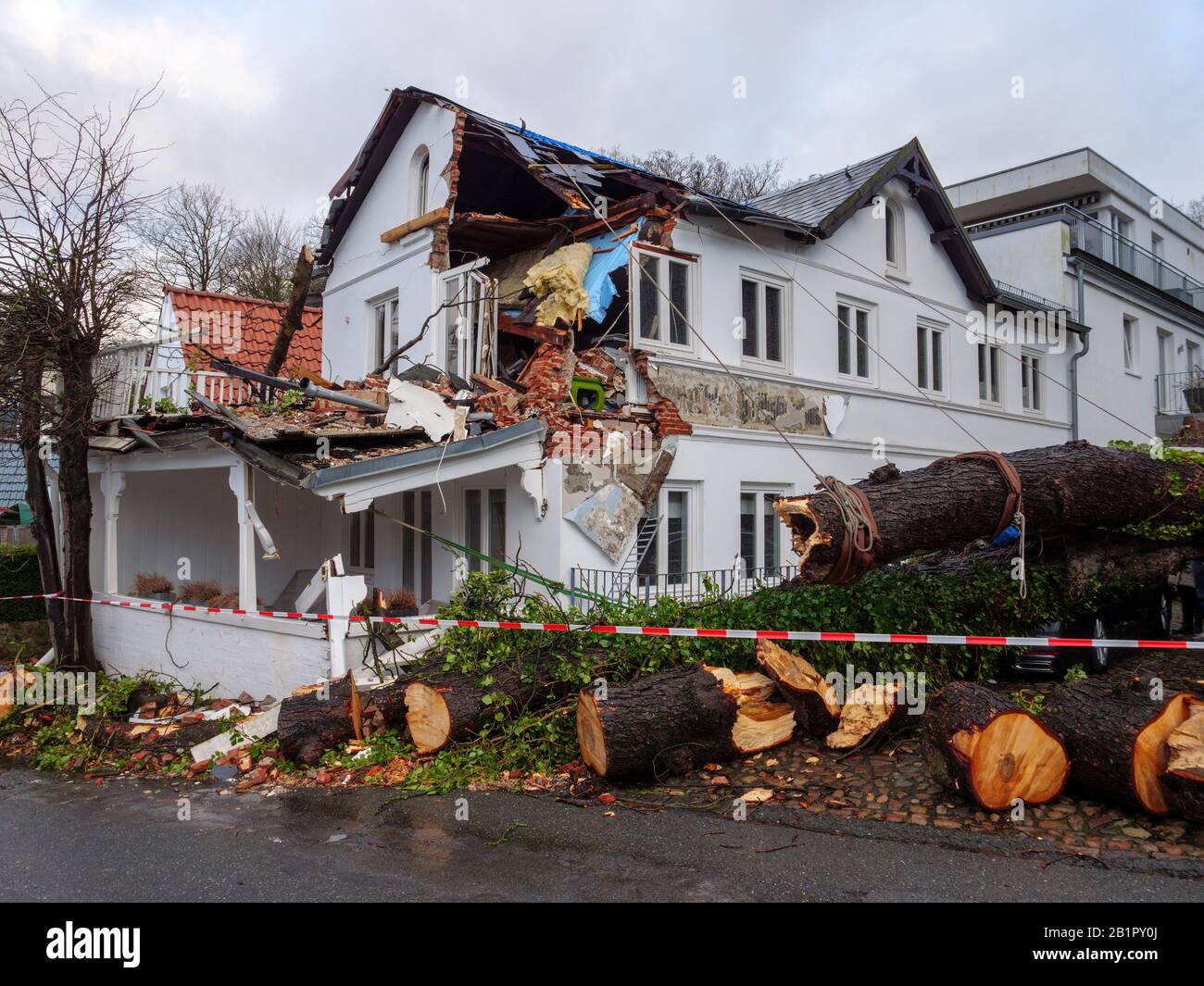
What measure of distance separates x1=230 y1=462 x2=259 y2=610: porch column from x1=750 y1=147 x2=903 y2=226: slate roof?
8357mm

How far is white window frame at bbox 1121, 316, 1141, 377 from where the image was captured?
862 inches

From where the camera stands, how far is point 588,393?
10.9 metres

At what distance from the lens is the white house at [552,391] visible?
33.0 feet

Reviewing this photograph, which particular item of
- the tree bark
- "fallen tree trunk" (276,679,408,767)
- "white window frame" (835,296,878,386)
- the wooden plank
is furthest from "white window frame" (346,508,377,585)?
"white window frame" (835,296,878,386)

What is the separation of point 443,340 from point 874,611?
6.95 metres

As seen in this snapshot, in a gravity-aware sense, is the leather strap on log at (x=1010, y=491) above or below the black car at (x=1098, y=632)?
above

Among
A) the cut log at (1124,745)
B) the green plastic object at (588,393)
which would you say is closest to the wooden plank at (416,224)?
the green plastic object at (588,393)

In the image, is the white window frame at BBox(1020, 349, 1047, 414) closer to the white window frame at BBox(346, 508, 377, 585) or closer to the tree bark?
the white window frame at BBox(346, 508, 377, 585)

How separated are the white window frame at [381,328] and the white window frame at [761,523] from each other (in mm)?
5825

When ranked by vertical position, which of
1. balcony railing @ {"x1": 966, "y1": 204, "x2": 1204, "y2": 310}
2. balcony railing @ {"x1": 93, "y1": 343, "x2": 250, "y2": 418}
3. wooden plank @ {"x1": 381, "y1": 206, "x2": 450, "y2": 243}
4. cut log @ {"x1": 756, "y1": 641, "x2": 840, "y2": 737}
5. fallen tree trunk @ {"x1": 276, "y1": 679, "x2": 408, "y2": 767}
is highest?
balcony railing @ {"x1": 966, "y1": 204, "x2": 1204, "y2": 310}

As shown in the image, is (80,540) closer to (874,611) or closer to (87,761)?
(87,761)

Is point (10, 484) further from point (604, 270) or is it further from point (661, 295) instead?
point (661, 295)

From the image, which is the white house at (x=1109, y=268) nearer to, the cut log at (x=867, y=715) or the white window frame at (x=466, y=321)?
the white window frame at (x=466, y=321)

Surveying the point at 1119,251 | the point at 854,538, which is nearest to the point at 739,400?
the point at 854,538
